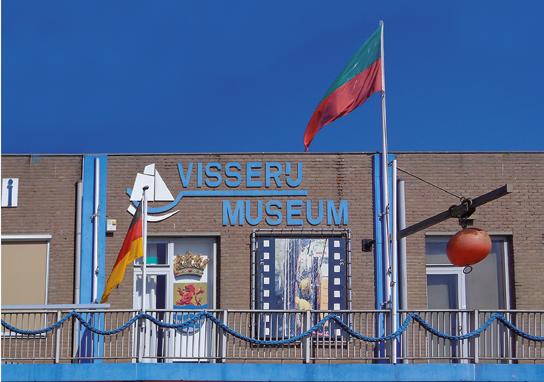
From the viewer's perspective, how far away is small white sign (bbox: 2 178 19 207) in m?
23.3

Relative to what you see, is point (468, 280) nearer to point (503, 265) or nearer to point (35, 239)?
point (503, 265)

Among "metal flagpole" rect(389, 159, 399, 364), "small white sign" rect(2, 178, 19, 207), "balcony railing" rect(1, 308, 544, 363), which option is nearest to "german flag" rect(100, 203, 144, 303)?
"balcony railing" rect(1, 308, 544, 363)

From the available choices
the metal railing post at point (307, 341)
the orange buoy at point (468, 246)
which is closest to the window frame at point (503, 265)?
the metal railing post at point (307, 341)

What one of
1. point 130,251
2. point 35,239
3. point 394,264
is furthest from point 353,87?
point 35,239

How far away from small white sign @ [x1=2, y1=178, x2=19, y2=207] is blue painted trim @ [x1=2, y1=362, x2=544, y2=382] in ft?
16.4

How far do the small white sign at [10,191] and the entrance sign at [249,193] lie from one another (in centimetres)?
233

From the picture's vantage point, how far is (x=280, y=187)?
76.2 ft

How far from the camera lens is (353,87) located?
66.7 ft

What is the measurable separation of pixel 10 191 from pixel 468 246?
33.1ft

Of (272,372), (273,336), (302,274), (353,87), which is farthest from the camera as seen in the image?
(302,274)

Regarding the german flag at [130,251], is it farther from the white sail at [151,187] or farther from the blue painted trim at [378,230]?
the blue painted trim at [378,230]

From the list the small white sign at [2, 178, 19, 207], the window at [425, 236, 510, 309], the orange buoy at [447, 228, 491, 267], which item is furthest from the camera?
the small white sign at [2, 178, 19, 207]

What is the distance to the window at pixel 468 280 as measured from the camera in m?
22.9

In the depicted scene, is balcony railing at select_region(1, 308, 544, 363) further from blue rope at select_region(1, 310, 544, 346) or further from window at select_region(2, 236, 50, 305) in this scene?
window at select_region(2, 236, 50, 305)
